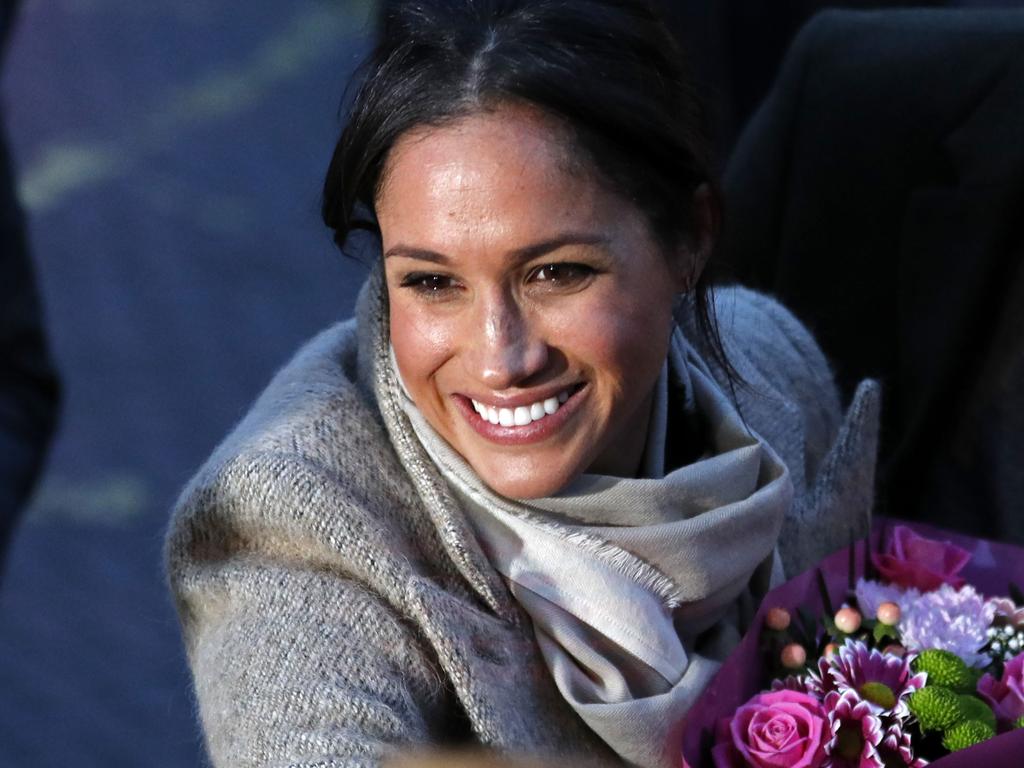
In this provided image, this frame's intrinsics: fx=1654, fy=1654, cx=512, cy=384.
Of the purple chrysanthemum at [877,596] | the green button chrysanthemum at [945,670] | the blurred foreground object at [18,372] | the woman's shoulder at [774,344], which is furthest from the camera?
the woman's shoulder at [774,344]

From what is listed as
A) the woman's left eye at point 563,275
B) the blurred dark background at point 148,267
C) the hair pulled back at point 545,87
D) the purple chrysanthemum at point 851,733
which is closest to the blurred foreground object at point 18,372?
the hair pulled back at point 545,87

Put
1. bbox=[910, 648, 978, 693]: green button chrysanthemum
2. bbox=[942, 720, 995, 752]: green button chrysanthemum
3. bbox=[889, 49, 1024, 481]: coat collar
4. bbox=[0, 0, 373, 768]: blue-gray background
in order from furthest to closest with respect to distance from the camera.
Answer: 1. bbox=[0, 0, 373, 768]: blue-gray background
2. bbox=[889, 49, 1024, 481]: coat collar
3. bbox=[910, 648, 978, 693]: green button chrysanthemum
4. bbox=[942, 720, 995, 752]: green button chrysanthemum

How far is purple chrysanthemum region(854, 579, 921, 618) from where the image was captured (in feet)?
6.92

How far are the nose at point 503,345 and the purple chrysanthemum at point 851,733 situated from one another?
0.53 meters

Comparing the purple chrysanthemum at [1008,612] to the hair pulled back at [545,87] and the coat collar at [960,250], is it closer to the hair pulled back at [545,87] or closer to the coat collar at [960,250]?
the hair pulled back at [545,87]

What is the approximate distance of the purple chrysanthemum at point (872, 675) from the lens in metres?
1.86

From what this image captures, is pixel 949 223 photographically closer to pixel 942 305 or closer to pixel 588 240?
pixel 942 305

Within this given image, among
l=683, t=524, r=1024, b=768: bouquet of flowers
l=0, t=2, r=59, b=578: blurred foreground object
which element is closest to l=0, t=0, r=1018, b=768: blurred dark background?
l=0, t=2, r=59, b=578: blurred foreground object

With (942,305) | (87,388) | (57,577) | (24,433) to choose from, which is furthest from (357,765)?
(87,388)

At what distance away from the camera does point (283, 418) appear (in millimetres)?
2088

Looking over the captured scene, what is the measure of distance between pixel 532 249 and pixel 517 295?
0.07 metres

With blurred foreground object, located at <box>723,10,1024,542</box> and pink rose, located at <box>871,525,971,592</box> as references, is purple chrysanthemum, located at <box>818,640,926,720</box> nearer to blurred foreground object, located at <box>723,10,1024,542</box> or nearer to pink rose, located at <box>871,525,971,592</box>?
pink rose, located at <box>871,525,971,592</box>

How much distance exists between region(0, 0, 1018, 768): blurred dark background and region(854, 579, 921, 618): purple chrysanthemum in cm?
229

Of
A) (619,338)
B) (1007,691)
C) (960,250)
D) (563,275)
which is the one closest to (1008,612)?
(1007,691)
